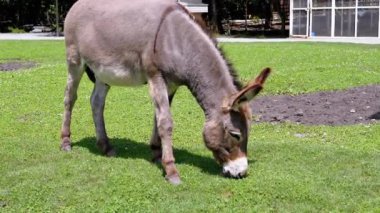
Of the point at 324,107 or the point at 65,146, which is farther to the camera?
→ the point at 324,107

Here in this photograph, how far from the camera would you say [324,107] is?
12305mm

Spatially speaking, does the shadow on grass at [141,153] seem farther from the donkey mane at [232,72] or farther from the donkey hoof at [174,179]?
the donkey mane at [232,72]

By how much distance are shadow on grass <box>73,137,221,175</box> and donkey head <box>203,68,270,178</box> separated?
0.43 metres

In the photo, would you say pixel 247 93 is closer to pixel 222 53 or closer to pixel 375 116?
pixel 222 53

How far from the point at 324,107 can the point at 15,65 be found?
1295 centimetres

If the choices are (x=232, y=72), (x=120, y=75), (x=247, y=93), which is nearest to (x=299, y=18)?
(x=120, y=75)

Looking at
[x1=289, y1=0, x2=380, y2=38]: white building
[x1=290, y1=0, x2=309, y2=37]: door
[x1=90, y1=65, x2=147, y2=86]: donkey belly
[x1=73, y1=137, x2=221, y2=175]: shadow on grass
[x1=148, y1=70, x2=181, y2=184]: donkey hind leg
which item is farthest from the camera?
[x1=290, y1=0, x2=309, y2=37]: door

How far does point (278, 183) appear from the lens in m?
6.76

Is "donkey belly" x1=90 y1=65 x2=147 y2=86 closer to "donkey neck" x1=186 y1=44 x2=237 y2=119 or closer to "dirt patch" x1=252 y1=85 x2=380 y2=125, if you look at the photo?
"donkey neck" x1=186 y1=44 x2=237 y2=119

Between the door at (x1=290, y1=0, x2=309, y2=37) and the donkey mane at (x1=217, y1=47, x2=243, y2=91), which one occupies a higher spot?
the donkey mane at (x1=217, y1=47, x2=243, y2=91)

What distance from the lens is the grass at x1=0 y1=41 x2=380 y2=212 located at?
6.34 meters

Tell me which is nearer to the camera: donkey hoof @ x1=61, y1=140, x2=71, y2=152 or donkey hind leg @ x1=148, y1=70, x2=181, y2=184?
donkey hind leg @ x1=148, y1=70, x2=181, y2=184

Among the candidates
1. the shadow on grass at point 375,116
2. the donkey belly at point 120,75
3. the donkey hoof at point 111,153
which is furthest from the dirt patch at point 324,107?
the donkey belly at point 120,75

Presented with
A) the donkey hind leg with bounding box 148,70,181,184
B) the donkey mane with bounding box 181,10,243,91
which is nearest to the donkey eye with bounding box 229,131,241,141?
the donkey mane with bounding box 181,10,243,91
